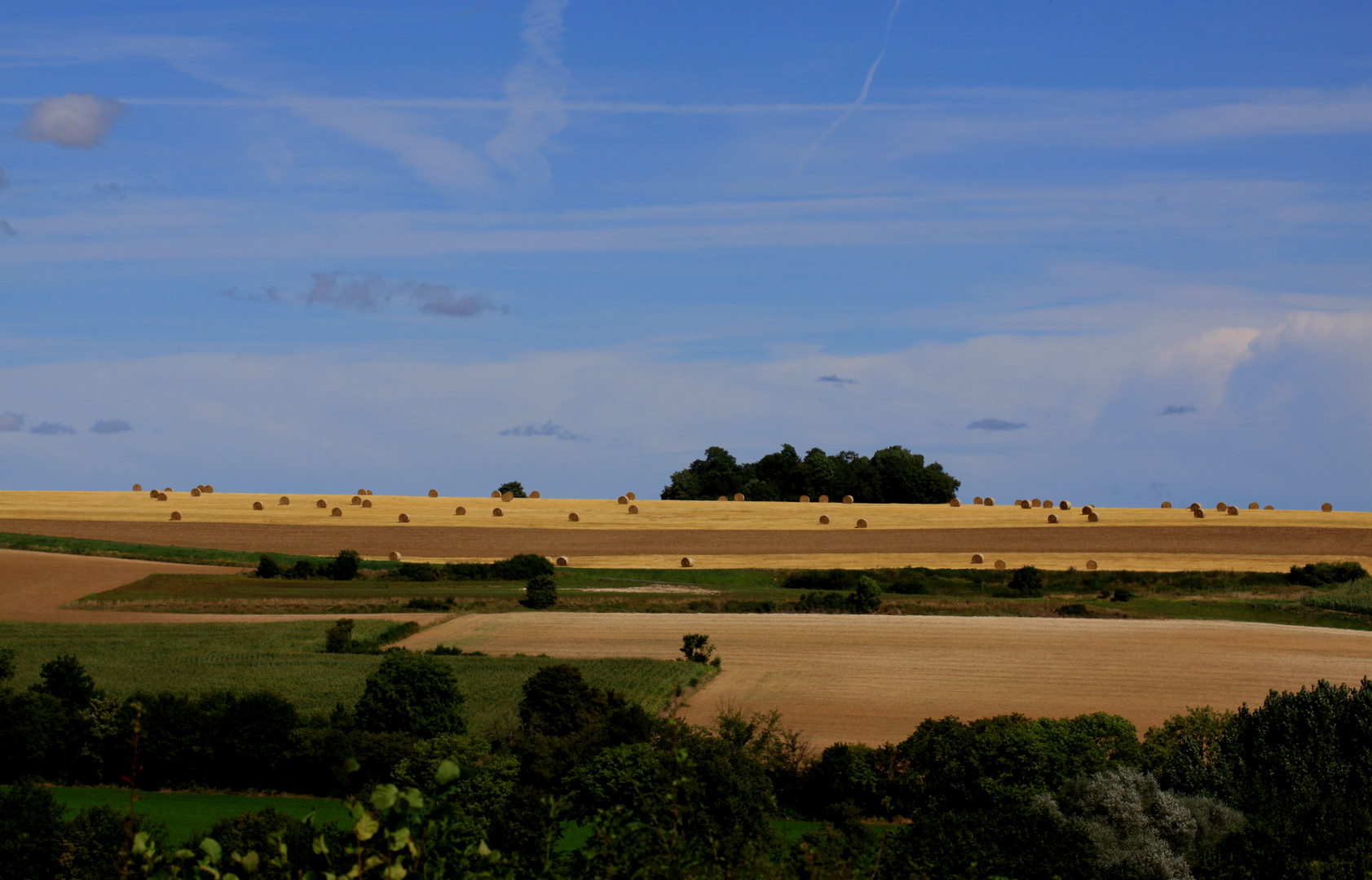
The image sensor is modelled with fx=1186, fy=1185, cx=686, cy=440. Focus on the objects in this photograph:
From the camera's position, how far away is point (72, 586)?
66000 mm

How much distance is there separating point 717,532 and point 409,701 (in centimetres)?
5091

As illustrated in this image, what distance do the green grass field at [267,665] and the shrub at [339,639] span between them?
0.52m

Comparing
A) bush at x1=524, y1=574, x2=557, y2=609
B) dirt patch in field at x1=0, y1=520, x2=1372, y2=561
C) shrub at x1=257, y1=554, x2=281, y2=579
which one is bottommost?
bush at x1=524, y1=574, x2=557, y2=609

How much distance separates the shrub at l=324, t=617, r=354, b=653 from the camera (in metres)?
50.7

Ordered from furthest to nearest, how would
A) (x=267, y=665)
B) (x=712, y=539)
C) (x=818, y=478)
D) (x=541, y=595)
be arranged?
(x=818, y=478) < (x=712, y=539) < (x=541, y=595) < (x=267, y=665)

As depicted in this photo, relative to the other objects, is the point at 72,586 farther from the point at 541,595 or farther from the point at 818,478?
the point at 818,478

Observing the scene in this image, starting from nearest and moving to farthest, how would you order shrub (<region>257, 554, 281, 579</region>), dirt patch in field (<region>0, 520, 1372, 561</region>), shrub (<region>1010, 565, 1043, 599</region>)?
shrub (<region>1010, 565, 1043, 599</region>) → shrub (<region>257, 554, 281, 579</region>) → dirt patch in field (<region>0, 520, 1372, 561</region>)

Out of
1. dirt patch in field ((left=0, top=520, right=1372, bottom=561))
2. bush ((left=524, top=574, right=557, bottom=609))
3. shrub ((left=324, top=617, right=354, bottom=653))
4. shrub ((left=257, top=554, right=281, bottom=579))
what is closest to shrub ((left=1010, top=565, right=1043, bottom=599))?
dirt patch in field ((left=0, top=520, right=1372, bottom=561))

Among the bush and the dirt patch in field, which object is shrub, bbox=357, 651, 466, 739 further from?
the dirt patch in field

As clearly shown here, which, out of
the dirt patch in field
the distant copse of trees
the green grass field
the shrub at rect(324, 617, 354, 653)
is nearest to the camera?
the green grass field

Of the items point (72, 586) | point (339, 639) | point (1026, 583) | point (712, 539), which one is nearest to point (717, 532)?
point (712, 539)

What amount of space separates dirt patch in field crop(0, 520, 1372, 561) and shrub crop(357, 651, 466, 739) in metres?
43.2

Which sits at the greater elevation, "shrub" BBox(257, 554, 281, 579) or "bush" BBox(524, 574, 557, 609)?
"shrub" BBox(257, 554, 281, 579)

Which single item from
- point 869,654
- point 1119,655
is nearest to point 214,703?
point 869,654
